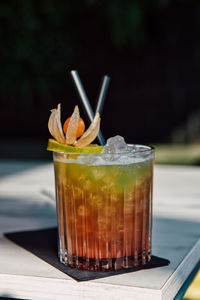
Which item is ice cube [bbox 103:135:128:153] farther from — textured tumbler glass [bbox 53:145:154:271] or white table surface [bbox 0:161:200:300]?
white table surface [bbox 0:161:200:300]

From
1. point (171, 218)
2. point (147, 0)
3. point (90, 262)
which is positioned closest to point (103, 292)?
point (90, 262)

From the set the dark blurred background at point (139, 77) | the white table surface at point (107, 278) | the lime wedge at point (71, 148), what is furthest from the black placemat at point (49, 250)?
the dark blurred background at point (139, 77)

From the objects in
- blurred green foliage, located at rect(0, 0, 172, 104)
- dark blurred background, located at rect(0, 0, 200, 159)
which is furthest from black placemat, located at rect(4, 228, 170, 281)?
dark blurred background, located at rect(0, 0, 200, 159)

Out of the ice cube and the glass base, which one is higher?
the ice cube

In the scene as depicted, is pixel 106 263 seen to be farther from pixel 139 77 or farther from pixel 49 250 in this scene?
pixel 139 77

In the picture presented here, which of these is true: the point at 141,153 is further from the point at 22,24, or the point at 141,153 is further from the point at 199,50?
the point at 199,50

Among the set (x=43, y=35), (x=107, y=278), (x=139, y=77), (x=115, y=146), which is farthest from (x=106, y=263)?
(x=139, y=77)

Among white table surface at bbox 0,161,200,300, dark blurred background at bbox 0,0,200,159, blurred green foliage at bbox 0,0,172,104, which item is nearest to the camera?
white table surface at bbox 0,161,200,300
